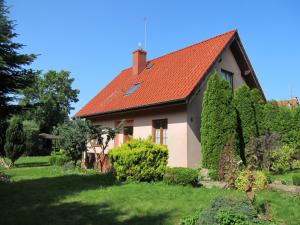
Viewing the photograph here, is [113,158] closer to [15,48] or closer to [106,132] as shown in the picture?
[106,132]

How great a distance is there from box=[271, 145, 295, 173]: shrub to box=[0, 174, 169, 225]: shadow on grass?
7.74m

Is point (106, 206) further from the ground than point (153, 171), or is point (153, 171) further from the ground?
point (153, 171)

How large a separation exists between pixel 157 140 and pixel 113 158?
370 cm

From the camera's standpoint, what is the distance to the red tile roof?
15766 mm

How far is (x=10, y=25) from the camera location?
37.5 feet

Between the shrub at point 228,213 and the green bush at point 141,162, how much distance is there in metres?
6.72

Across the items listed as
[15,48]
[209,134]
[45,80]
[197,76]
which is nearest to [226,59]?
[197,76]

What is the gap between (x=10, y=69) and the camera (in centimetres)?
1135

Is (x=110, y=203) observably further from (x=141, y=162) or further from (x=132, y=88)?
(x=132, y=88)

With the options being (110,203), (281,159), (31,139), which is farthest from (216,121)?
(31,139)

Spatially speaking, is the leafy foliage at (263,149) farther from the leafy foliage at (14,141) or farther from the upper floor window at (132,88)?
the leafy foliage at (14,141)

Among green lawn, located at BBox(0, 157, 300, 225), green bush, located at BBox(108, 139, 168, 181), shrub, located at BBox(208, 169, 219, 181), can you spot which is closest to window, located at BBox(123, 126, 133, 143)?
green bush, located at BBox(108, 139, 168, 181)

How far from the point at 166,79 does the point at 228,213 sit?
510 inches

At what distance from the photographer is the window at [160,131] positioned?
16203mm
